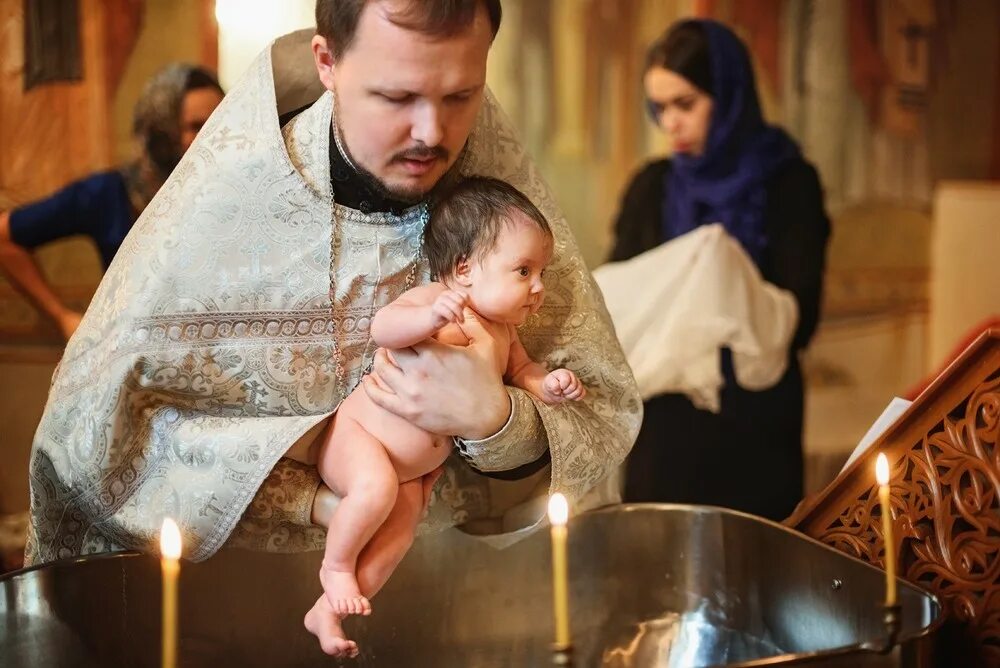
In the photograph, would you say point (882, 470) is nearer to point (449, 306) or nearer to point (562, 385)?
point (562, 385)

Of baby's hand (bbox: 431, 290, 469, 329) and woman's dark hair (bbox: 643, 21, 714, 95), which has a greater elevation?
woman's dark hair (bbox: 643, 21, 714, 95)

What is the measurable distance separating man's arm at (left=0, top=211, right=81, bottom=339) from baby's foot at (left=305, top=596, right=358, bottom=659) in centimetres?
125

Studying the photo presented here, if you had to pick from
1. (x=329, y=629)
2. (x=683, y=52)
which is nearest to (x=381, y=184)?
(x=329, y=629)

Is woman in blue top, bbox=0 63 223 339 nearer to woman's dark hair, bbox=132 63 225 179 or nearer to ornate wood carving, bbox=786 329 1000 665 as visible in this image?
woman's dark hair, bbox=132 63 225 179

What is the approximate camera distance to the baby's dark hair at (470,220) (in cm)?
167

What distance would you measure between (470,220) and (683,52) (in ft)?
5.79

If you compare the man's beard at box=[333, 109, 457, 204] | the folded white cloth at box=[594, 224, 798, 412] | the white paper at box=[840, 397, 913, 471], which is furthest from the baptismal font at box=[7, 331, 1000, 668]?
the folded white cloth at box=[594, 224, 798, 412]

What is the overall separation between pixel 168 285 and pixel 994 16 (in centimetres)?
279

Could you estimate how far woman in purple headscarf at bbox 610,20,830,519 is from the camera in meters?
3.27

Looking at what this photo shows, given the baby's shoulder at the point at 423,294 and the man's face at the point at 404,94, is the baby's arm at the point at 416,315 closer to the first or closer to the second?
the baby's shoulder at the point at 423,294

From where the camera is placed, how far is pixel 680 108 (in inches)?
129

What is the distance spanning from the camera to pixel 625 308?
3.24 metres

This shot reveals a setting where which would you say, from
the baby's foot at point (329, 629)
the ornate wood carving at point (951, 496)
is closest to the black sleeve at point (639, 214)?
the ornate wood carving at point (951, 496)

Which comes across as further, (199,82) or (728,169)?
(728,169)
